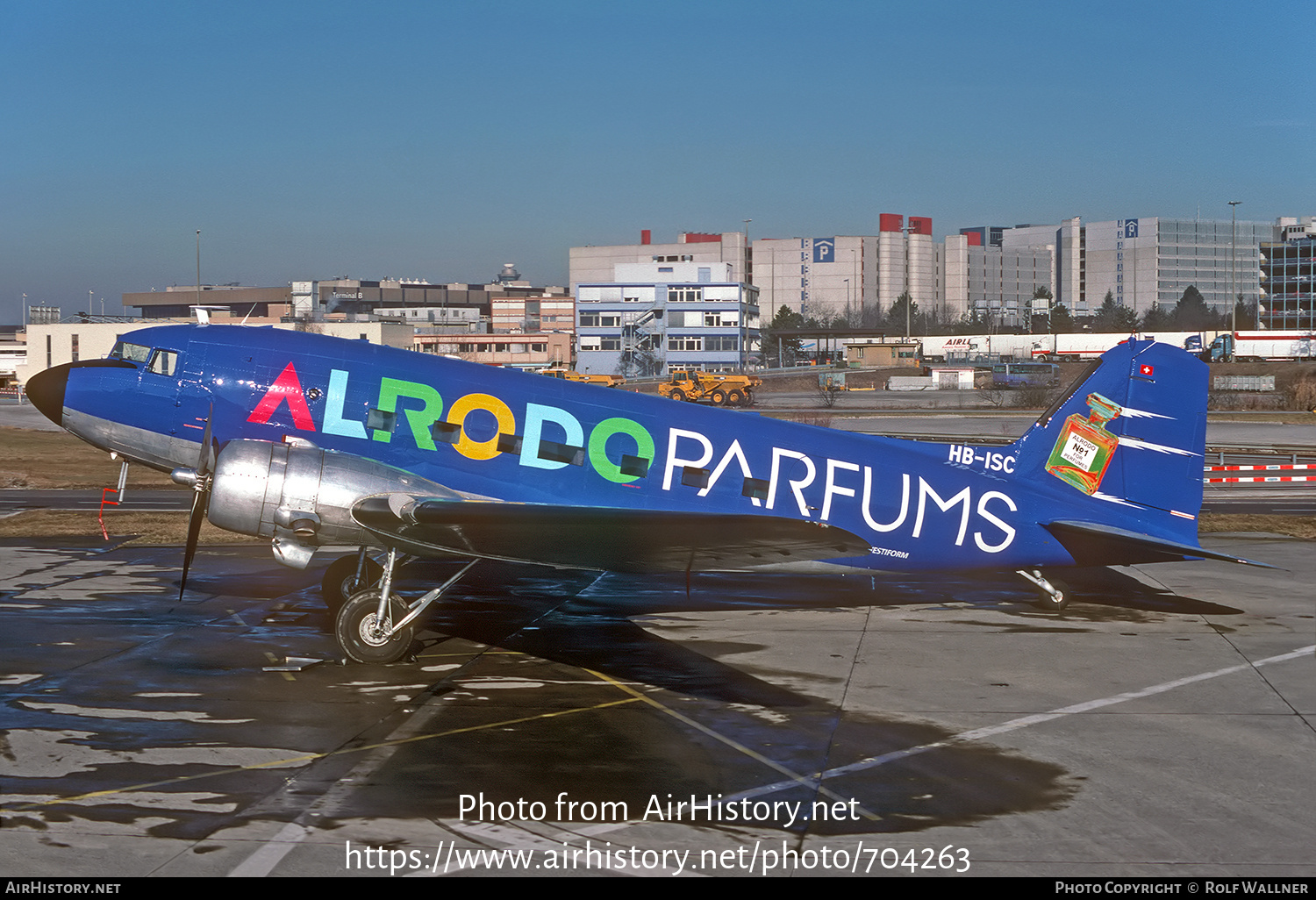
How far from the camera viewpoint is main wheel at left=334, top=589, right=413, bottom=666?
16.1 m

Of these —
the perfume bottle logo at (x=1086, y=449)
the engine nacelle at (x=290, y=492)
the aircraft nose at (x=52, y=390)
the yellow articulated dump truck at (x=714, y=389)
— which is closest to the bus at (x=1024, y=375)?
the yellow articulated dump truck at (x=714, y=389)

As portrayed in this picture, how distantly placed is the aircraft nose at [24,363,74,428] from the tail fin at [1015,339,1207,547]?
15.5 m

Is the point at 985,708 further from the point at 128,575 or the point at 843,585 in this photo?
the point at 128,575

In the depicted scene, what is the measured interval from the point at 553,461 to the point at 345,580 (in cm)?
459

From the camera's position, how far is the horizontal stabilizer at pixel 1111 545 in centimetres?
1772

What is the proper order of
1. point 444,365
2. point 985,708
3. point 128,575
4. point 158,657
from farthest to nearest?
point 128,575, point 444,365, point 158,657, point 985,708

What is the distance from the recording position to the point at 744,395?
87.2m

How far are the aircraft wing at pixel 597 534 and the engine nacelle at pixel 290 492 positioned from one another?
34 cm

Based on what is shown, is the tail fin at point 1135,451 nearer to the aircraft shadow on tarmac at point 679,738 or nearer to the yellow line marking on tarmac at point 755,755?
the aircraft shadow on tarmac at point 679,738

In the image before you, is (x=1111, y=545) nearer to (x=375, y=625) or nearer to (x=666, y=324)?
(x=375, y=625)

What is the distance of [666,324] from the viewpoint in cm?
13388

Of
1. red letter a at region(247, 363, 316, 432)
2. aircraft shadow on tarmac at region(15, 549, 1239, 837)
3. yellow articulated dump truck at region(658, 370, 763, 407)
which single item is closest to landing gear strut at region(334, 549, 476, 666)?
aircraft shadow on tarmac at region(15, 549, 1239, 837)
